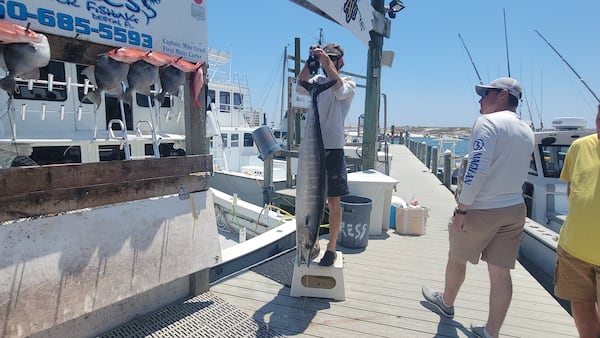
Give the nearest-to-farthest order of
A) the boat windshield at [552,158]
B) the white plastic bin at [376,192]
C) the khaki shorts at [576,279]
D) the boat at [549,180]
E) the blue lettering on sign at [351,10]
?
the khaki shorts at [576,279], the white plastic bin at [376,192], the blue lettering on sign at [351,10], the boat at [549,180], the boat windshield at [552,158]

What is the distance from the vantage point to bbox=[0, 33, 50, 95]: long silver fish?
159 cm

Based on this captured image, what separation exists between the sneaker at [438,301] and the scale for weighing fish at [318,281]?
65 centimetres

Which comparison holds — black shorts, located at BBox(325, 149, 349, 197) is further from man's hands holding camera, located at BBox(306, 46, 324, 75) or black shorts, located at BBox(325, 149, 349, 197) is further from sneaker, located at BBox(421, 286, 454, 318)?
sneaker, located at BBox(421, 286, 454, 318)

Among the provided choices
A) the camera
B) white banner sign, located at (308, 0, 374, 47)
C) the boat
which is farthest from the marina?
the boat

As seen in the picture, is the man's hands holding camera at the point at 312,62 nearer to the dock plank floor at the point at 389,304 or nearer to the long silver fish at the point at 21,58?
the long silver fish at the point at 21,58

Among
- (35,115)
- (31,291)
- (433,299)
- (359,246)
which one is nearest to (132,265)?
(31,291)

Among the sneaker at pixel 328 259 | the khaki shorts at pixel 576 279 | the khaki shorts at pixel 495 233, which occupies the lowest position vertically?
the sneaker at pixel 328 259

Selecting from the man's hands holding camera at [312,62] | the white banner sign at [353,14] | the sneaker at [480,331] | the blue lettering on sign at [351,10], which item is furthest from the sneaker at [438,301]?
the blue lettering on sign at [351,10]

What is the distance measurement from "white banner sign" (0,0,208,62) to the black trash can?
2.11 m

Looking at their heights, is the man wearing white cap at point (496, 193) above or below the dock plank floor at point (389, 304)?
above

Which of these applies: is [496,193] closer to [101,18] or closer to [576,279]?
[576,279]

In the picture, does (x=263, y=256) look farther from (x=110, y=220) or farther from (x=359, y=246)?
(x=110, y=220)

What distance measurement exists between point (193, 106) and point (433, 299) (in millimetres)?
2344

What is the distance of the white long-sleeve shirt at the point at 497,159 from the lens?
1.89 meters
